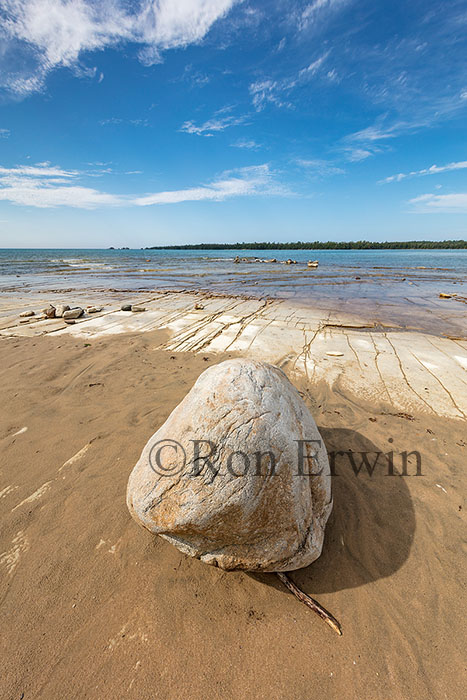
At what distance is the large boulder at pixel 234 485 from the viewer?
2189 millimetres

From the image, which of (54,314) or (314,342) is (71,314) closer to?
(54,314)

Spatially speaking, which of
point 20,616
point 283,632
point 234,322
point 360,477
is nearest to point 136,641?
point 20,616

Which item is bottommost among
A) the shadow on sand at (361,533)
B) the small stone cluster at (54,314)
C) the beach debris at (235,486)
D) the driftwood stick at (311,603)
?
the shadow on sand at (361,533)

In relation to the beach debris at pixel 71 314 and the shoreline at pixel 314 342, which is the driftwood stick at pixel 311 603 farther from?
the beach debris at pixel 71 314

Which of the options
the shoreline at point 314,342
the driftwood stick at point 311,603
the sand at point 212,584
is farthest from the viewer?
the shoreline at point 314,342

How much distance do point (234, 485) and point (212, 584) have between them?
0.99 meters

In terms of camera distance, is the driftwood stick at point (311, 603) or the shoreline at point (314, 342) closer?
the driftwood stick at point (311, 603)

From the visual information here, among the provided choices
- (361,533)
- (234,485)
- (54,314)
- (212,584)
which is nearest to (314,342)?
(361,533)

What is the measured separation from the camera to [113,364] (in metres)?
6.43

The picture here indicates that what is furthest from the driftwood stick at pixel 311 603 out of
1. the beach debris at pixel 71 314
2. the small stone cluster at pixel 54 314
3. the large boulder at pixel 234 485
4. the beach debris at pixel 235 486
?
the beach debris at pixel 71 314

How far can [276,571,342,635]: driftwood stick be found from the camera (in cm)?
212

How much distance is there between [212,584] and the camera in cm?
237

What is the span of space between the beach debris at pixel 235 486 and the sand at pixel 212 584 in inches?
10.6

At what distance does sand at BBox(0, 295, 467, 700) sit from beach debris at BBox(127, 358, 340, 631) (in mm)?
270
